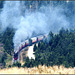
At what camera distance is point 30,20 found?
105 ft

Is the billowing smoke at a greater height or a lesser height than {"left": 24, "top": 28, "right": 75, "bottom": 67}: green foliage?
greater

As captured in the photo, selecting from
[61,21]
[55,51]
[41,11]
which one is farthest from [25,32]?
[41,11]

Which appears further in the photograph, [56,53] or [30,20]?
[30,20]

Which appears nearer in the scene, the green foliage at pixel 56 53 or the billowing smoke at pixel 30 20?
the green foliage at pixel 56 53

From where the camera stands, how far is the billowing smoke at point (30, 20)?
2847 cm

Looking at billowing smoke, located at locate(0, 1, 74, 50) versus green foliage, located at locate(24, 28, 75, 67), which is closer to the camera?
green foliage, located at locate(24, 28, 75, 67)

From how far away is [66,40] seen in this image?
→ 2153 centimetres

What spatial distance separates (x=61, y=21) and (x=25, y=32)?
47.6 feet

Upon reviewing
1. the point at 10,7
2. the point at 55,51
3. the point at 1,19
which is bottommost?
the point at 55,51

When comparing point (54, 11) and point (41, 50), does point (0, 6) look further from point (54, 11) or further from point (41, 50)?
point (41, 50)

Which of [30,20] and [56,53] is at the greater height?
[30,20]

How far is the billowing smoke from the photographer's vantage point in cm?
2847

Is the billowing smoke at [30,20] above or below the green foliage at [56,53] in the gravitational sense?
above

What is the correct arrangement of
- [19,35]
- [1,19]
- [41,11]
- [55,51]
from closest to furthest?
[55,51], [19,35], [1,19], [41,11]
